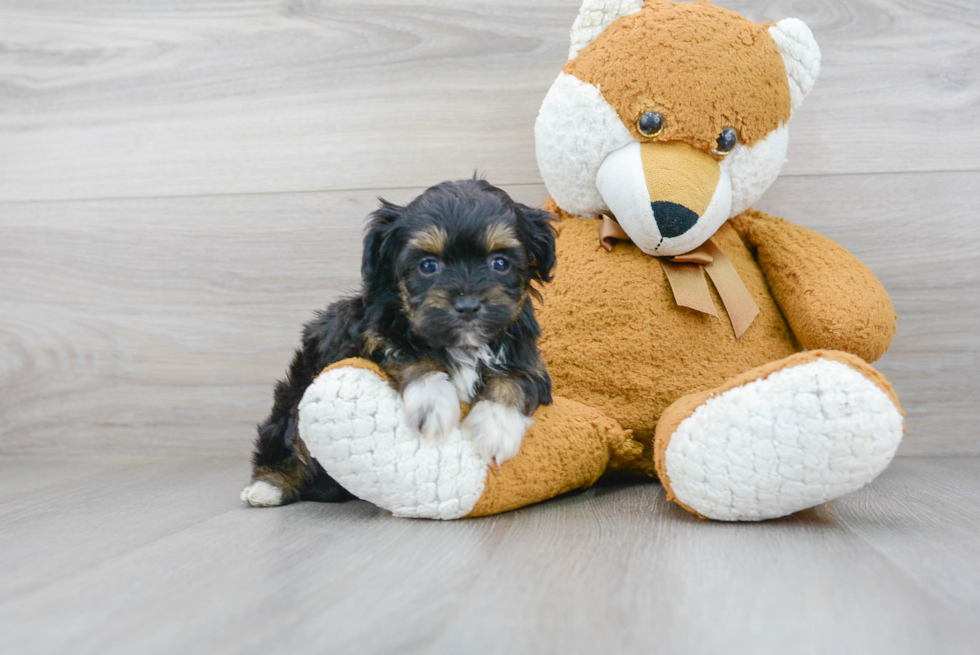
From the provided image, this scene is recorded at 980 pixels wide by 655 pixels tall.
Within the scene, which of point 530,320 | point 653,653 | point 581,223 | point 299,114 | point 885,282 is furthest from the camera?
point 299,114

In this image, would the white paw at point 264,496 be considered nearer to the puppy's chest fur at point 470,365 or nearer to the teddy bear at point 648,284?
the teddy bear at point 648,284

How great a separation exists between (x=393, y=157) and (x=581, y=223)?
2.28 feet

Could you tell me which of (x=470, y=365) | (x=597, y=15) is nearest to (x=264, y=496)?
(x=470, y=365)

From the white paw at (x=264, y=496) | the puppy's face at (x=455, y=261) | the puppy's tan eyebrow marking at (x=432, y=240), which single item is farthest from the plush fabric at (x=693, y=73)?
the white paw at (x=264, y=496)

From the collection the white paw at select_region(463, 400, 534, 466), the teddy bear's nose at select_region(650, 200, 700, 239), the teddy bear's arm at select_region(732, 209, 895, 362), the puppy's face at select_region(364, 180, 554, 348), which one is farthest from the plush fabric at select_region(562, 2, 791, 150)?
the white paw at select_region(463, 400, 534, 466)

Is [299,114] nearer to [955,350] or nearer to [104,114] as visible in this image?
[104,114]

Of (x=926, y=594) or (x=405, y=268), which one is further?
(x=405, y=268)

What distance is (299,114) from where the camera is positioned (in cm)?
216

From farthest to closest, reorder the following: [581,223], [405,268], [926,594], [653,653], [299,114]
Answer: [299,114] < [581,223] < [405,268] < [926,594] < [653,653]

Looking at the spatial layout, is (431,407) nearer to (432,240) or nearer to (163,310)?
(432,240)

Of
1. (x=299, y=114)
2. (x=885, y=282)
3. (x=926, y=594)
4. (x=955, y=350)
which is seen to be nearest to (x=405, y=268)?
(x=926, y=594)

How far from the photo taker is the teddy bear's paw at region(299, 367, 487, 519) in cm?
126

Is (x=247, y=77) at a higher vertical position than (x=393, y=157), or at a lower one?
higher

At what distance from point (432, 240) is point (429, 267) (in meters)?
0.05
